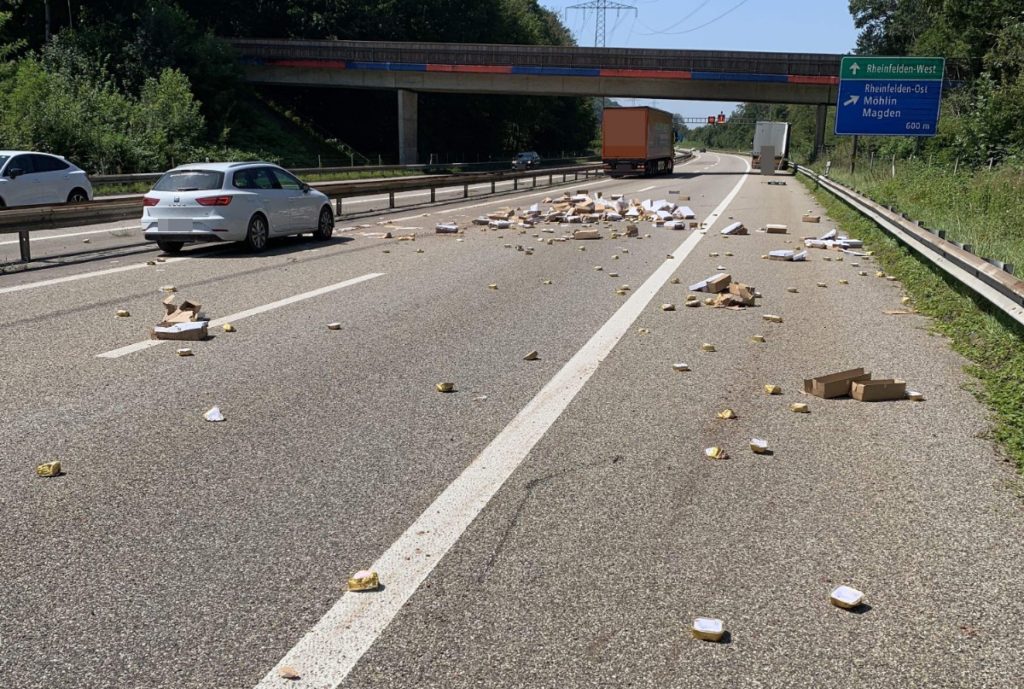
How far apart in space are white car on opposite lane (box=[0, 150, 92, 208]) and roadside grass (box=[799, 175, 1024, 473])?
17.5 meters

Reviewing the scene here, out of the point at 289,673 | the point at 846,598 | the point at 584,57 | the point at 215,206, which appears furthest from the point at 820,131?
the point at 289,673

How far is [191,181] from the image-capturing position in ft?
47.6

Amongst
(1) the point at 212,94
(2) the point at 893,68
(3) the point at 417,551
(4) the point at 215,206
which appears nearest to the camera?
(3) the point at 417,551

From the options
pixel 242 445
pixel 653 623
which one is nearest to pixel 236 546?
pixel 242 445

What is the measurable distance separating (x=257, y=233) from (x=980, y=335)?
35.8 feet

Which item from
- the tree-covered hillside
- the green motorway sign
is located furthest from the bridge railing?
the green motorway sign

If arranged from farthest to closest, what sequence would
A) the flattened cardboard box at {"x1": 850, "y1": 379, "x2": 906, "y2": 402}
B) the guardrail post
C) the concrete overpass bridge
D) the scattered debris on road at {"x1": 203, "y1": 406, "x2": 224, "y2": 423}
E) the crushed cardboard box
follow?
the concrete overpass bridge → the guardrail post → the crushed cardboard box → the flattened cardboard box at {"x1": 850, "y1": 379, "x2": 906, "y2": 402} → the scattered debris on road at {"x1": 203, "y1": 406, "x2": 224, "y2": 423}

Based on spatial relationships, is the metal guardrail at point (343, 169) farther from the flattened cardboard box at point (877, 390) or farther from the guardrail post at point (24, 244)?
the flattened cardboard box at point (877, 390)

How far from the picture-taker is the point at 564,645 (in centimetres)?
322

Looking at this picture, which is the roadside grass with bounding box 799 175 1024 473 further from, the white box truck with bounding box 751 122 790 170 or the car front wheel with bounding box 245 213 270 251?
the white box truck with bounding box 751 122 790 170

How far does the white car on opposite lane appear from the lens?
19.8 meters

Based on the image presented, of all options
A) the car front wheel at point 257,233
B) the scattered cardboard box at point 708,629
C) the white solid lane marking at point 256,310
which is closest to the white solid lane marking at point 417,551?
the scattered cardboard box at point 708,629

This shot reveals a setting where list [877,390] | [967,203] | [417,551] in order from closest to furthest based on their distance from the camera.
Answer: [417,551] → [877,390] → [967,203]

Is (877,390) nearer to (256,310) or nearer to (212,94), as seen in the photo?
(256,310)
